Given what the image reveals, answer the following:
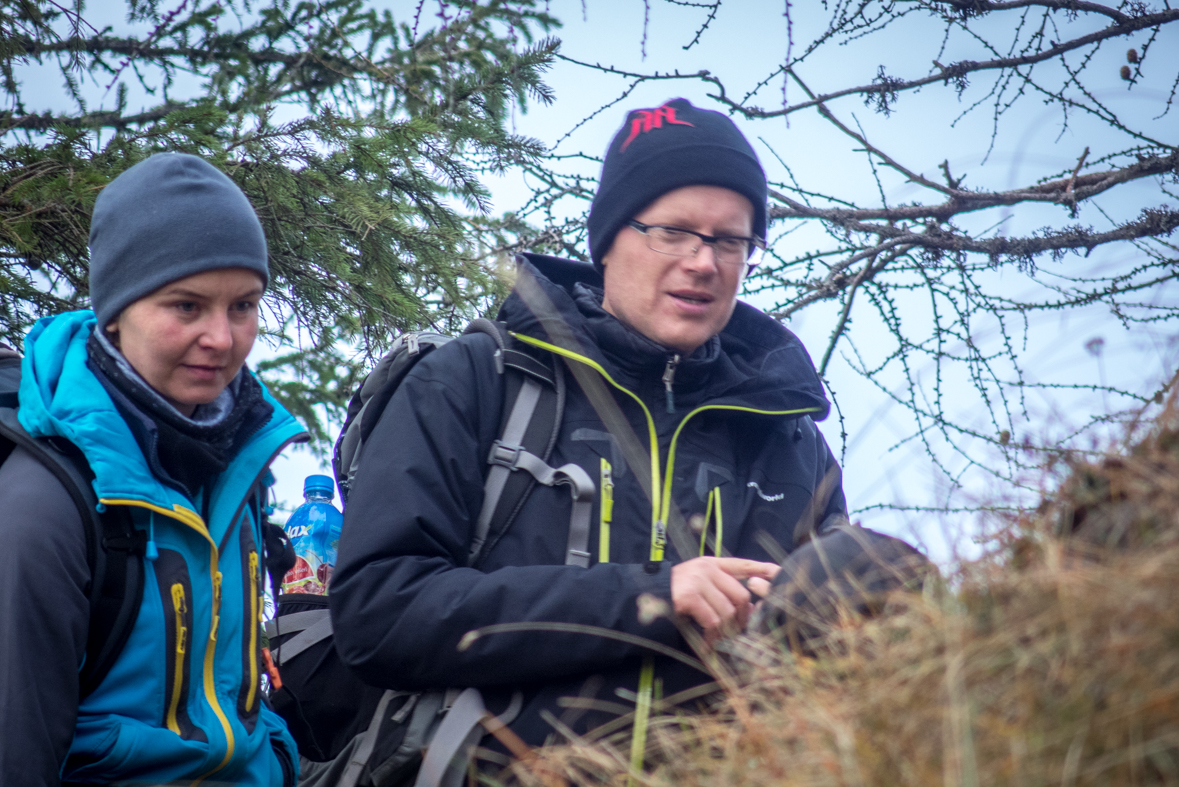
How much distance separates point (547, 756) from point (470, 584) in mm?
818

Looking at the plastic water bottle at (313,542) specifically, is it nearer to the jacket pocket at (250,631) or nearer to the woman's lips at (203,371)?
the jacket pocket at (250,631)

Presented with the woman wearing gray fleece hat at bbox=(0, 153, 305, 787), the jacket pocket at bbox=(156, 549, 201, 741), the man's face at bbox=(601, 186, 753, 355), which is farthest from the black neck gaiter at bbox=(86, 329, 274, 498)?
the man's face at bbox=(601, 186, 753, 355)

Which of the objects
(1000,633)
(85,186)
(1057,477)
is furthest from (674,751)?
(85,186)

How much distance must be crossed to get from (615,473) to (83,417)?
1.33m

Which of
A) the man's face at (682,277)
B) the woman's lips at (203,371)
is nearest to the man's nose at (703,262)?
the man's face at (682,277)

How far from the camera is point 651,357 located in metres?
2.77

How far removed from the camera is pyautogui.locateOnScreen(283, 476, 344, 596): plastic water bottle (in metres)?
3.49

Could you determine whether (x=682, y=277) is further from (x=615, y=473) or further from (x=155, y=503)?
(x=155, y=503)

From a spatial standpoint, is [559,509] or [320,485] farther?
[320,485]

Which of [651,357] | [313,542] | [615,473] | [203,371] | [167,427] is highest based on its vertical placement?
[651,357]

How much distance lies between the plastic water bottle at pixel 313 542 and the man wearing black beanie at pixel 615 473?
1204 millimetres

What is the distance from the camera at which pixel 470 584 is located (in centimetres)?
220

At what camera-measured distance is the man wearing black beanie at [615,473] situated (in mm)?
2131

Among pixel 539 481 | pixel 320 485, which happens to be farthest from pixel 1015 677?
pixel 320 485
